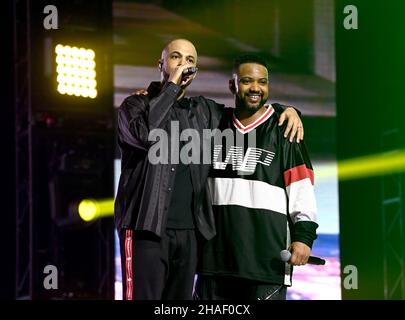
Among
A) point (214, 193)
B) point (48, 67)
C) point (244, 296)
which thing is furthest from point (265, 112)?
A: point (48, 67)

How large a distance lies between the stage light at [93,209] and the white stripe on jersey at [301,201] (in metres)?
2.65

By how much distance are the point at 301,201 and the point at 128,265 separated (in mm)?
762

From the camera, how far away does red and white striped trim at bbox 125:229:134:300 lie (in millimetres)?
3729

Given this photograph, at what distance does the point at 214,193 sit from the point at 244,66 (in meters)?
0.55

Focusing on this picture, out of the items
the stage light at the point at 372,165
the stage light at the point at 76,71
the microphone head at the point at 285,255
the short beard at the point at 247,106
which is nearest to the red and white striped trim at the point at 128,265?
the microphone head at the point at 285,255

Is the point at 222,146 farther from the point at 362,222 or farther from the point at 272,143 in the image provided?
the point at 362,222

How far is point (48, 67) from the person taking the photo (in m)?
6.13

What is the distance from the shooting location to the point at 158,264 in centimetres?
373

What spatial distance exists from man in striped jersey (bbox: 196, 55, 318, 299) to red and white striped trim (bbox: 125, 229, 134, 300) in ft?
1.05

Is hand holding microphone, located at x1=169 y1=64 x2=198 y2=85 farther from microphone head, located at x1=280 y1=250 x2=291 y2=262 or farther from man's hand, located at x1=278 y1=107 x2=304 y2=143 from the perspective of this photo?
microphone head, located at x1=280 y1=250 x2=291 y2=262

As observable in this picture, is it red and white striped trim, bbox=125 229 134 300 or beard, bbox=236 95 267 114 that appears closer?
red and white striped trim, bbox=125 229 134 300

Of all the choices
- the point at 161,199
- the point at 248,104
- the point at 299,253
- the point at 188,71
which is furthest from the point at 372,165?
the point at 161,199

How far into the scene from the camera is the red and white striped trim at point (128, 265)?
373 cm

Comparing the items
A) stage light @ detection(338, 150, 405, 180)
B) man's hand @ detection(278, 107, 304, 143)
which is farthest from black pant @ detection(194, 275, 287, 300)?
stage light @ detection(338, 150, 405, 180)
